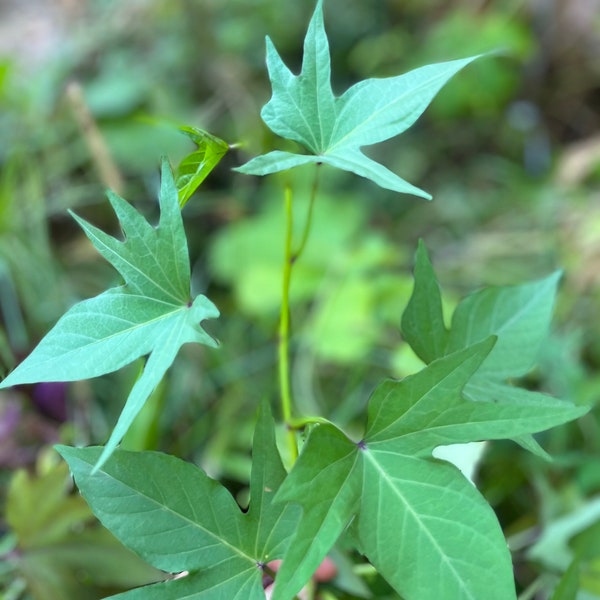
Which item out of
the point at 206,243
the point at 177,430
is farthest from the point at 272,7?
the point at 177,430

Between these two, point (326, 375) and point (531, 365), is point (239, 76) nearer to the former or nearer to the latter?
point (326, 375)

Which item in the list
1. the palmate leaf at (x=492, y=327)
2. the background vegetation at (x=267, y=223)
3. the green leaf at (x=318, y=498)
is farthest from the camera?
the background vegetation at (x=267, y=223)

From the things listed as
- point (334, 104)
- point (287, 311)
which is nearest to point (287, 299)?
point (287, 311)

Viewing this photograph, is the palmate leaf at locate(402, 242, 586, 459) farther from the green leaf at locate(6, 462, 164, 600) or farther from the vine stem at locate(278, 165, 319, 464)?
the green leaf at locate(6, 462, 164, 600)

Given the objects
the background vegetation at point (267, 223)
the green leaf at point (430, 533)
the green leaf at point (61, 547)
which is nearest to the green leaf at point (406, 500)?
the green leaf at point (430, 533)

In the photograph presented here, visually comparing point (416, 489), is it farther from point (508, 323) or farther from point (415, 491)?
point (508, 323)

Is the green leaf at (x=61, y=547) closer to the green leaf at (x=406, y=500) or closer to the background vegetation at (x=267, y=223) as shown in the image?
the background vegetation at (x=267, y=223)
